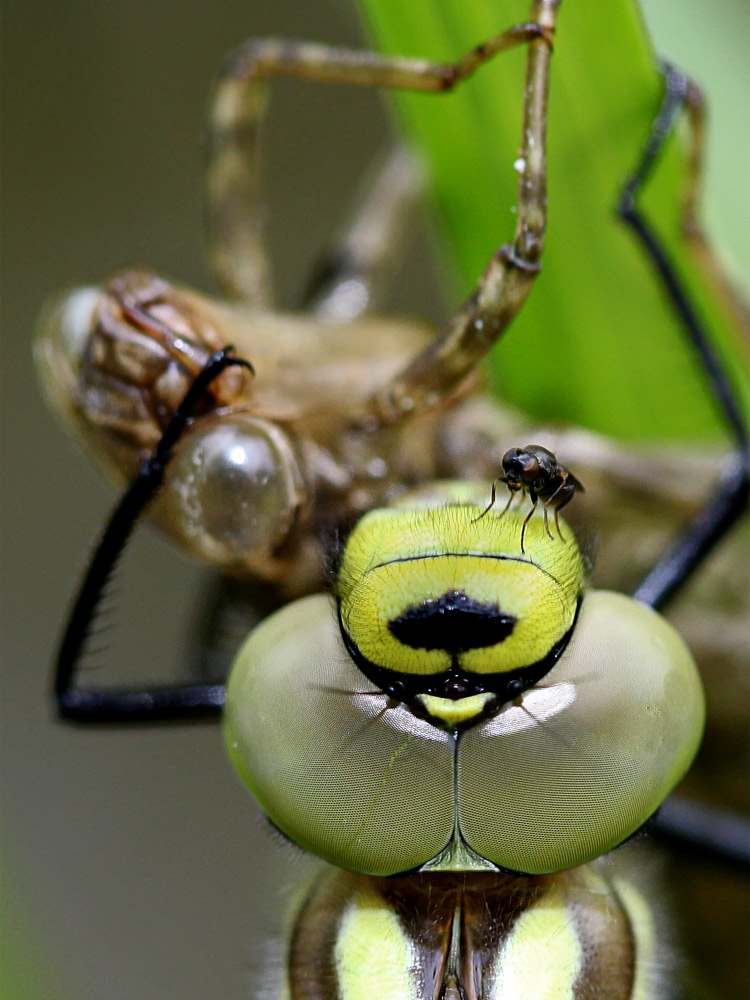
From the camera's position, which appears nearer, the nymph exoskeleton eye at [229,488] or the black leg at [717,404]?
the nymph exoskeleton eye at [229,488]

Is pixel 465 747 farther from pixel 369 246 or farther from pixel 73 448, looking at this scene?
pixel 73 448

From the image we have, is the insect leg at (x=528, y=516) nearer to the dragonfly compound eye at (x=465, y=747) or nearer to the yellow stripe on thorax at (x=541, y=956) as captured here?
the dragonfly compound eye at (x=465, y=747)

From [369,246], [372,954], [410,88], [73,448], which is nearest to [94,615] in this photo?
[372,954]

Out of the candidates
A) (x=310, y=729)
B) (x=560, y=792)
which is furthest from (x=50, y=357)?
(x=560, y=792)

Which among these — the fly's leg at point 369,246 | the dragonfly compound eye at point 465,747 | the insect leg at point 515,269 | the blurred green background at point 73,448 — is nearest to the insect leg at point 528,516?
the dragonfly compound eye at point 465,747

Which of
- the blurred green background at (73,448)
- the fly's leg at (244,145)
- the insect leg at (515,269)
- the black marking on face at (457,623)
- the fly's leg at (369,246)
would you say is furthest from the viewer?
the blurred green background at (73,448)

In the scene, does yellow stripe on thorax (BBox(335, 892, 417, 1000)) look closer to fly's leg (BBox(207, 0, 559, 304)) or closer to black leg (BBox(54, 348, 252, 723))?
black leg (BBox(54, 348, 252, 723))
